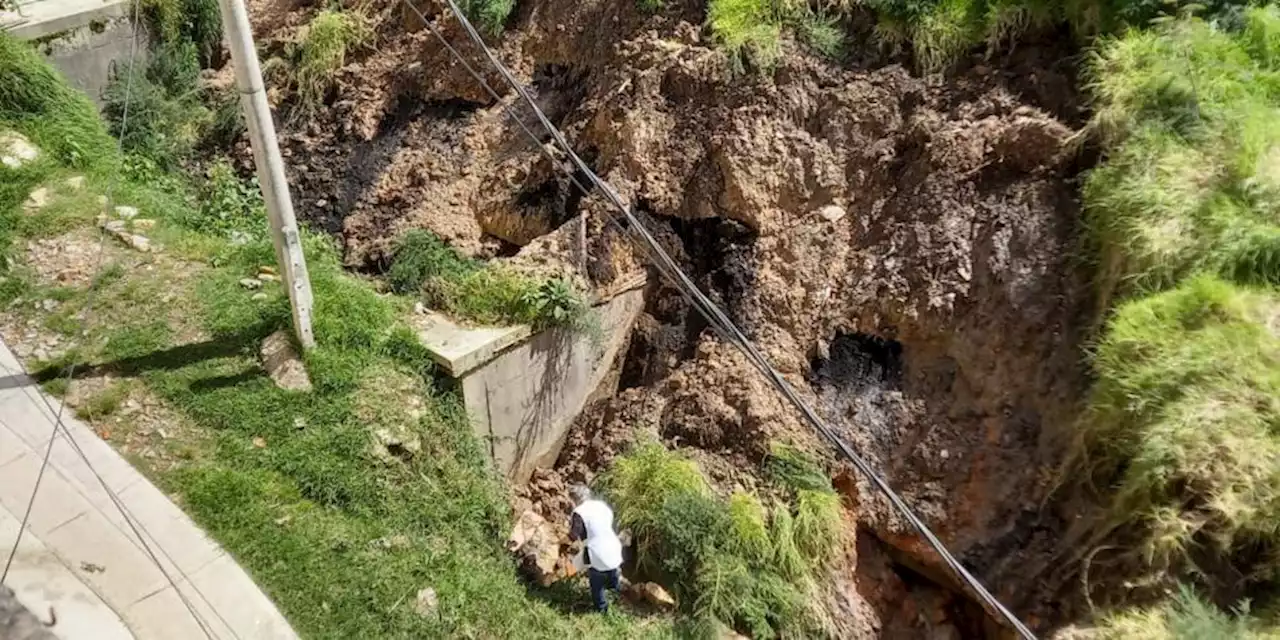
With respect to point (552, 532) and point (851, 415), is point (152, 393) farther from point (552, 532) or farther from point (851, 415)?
point (851, 415)

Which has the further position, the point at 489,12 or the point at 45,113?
the point at 489,12

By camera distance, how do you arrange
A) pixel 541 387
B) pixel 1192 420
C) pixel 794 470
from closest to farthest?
pixel 1192 420, pixel 794 470, pixel 541 387

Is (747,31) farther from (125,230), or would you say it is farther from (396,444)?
(125,230)

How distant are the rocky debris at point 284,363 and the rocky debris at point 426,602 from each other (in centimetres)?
158

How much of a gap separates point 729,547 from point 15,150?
20.6ft

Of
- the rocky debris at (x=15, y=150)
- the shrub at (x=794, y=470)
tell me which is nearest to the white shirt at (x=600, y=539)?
the shrub at (x=794, y=470)

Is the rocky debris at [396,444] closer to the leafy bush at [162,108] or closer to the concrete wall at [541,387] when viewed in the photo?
the concrete wall at [541,387]

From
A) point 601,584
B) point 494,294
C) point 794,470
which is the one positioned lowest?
point 601,584

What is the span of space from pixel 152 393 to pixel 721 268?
384cm

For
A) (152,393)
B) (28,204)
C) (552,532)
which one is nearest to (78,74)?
(28,204)

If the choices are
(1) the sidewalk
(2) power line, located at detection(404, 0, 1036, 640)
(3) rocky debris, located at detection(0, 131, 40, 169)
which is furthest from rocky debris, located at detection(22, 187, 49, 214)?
(2) power line, located at detection(404, 0, 1036, 640)

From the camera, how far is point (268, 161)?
16.1 ft

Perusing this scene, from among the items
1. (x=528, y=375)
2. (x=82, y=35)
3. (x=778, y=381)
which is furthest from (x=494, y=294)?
(x=82, y=35)

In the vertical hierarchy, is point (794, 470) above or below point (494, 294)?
below
